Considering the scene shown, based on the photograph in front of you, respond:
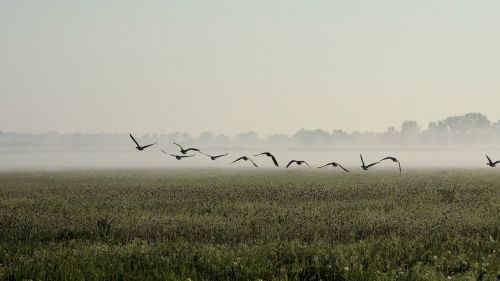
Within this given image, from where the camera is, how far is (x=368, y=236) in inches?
534

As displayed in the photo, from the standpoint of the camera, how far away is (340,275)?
940cm

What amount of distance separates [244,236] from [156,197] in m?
10.6

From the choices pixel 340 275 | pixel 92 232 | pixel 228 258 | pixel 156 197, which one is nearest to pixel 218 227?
pixel 92 232

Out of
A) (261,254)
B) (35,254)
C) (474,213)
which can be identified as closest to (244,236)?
(261,254)

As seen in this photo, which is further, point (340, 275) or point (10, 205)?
point (10, 205)

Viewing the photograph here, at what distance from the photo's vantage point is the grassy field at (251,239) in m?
9.48

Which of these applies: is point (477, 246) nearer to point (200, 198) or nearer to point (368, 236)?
point (368, 236)

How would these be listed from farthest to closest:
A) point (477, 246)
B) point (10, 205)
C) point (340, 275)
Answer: point (10, 205), point (477, 246), point (340, 275)

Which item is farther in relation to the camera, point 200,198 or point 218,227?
point 200,198

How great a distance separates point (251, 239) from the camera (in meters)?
12.6

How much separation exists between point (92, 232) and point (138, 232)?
1.07m

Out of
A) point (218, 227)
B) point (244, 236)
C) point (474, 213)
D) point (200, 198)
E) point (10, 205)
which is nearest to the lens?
point (244, 236)

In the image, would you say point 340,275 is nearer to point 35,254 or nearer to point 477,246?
point 477,246

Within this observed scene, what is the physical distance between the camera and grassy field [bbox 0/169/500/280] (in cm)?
948
